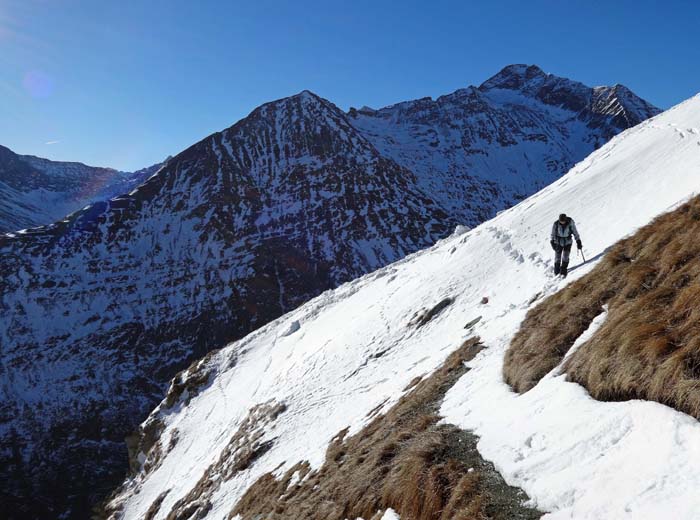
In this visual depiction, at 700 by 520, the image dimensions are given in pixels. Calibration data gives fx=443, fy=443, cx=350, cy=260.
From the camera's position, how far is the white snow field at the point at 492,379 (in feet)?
15.5

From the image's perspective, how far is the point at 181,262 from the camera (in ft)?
393

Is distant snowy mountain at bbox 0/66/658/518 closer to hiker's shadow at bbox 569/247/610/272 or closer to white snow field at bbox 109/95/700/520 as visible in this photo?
white snow field at bbox 109/95/700/520

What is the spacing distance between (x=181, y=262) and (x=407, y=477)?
122 metres

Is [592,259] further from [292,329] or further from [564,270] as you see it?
[292,329]

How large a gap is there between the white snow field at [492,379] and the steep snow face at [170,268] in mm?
55659

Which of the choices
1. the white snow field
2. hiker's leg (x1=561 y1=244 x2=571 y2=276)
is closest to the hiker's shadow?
the white snow field

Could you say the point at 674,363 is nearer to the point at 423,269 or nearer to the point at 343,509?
the point at 343,509

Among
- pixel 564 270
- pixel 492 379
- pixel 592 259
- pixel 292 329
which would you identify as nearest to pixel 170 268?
pixel 292 329

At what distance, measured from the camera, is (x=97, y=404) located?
87.0 meters

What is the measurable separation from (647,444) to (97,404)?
10126 centimetres

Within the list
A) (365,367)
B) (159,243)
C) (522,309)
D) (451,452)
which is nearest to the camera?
(451,452)

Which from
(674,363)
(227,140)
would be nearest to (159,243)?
(227,140)

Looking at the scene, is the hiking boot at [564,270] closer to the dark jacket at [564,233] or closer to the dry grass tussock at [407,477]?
the dark jacket at [564,233]

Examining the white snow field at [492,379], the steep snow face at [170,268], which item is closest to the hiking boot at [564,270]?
the white snow field at [492,379]
